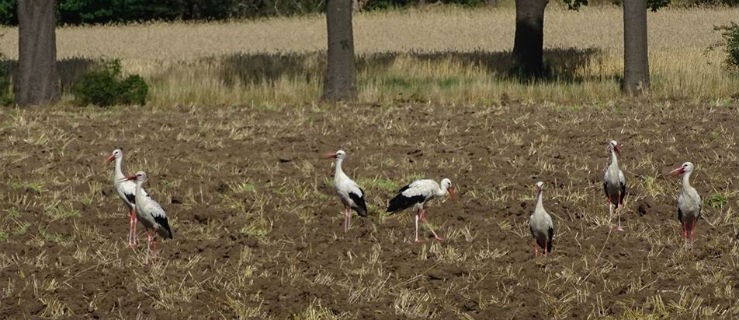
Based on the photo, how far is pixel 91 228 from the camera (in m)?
13.8

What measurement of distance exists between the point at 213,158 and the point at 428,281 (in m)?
7.58

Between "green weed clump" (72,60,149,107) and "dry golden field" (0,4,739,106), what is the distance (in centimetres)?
38

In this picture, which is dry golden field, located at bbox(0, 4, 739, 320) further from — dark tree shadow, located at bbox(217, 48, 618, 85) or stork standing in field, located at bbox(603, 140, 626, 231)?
dark tree shadow, located at bbox(217, 48, 618, 85)

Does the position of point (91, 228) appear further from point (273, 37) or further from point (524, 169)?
point (273, 37)

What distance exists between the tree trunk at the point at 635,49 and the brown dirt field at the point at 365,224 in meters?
5.36

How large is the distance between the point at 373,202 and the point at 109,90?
12.7m

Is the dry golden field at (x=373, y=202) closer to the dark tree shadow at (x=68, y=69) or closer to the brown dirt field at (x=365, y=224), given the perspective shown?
the brown dirt field at (x=365, y=224)

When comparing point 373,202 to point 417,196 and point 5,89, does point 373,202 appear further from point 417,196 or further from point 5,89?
point 5,89

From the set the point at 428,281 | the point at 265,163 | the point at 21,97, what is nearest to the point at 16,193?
the point at 265,163

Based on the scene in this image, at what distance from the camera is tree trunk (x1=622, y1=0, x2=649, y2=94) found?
28359 mm

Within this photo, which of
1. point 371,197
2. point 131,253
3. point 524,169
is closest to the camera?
point 131,253

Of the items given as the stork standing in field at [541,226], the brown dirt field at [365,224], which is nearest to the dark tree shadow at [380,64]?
the brown dirt field at [365,224]

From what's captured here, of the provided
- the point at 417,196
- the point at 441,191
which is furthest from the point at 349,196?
the point at 441,191

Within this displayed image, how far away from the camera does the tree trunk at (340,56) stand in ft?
92.0
